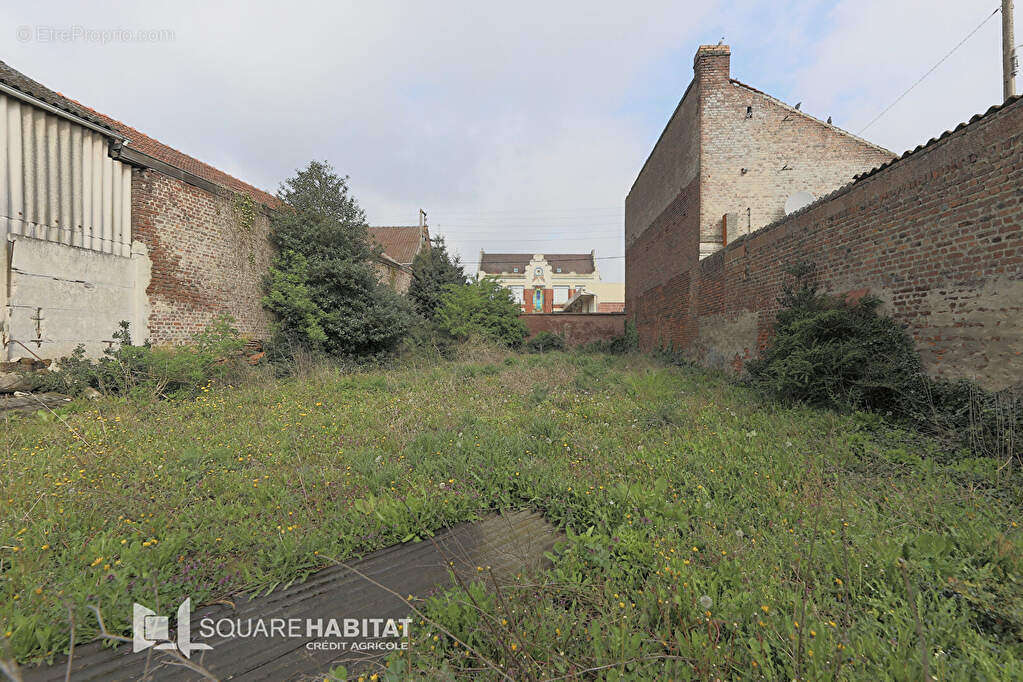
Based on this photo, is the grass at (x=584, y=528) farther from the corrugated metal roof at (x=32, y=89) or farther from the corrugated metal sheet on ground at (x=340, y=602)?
the corrugated metal roof at (x=32, y=89)

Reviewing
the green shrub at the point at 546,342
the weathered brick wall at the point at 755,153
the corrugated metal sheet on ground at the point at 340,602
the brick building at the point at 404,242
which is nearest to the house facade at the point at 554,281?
the brick building at the point at 404,242

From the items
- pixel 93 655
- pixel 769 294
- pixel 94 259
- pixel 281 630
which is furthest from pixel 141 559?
pixel 769 294

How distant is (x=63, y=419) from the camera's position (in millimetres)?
4715

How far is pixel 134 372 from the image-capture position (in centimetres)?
Answer: 633

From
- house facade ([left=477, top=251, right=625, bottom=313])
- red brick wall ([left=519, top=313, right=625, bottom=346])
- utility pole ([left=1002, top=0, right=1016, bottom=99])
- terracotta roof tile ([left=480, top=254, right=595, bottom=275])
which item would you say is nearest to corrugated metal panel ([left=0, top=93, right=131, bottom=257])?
red brick wall ([left=519, top=313, right=625, bottom=346])

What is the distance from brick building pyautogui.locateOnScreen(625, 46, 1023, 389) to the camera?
407 cm

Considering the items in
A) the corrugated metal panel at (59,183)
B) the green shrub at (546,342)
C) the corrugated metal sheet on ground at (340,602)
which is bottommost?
the corrugated metal sheet on ground at (340,602)

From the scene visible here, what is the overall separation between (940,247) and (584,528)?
17.6 feet

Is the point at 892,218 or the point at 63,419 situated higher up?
the point at 892,218

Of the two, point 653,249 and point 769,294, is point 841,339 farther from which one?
point 653,249

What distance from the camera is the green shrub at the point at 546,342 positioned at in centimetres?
1798

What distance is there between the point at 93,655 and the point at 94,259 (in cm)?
752

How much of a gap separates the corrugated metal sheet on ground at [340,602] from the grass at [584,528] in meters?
0.12

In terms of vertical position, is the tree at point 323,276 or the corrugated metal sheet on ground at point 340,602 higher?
the tree at point 323,276
